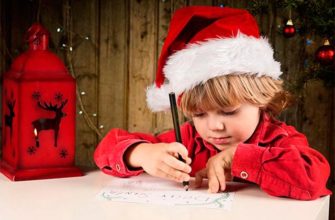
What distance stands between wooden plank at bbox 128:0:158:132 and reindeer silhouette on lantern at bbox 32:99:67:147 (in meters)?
0.91

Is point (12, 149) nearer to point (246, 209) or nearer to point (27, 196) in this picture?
point (27, 196)

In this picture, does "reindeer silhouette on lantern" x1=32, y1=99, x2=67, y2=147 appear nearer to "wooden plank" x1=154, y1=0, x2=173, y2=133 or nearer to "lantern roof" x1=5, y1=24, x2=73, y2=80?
"lantern roof" x1=5, y1=24, x2=73, y2=80

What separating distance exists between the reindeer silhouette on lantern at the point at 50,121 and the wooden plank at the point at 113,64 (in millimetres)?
926

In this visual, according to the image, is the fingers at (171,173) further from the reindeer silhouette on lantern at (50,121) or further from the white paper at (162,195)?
the reindeer silhouette on lantern at (50,121)

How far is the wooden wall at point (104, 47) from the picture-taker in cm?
215

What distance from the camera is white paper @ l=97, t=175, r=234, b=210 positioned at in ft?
3.29

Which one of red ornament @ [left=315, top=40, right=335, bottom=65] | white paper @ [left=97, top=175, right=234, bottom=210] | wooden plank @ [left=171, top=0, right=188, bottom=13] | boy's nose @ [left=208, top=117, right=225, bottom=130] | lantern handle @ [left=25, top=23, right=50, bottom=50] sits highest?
wooden plank @ [left=171, top=0, right=188, bottom=13]

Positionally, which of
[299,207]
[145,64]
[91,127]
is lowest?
[91,127]

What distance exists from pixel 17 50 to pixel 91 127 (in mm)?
431

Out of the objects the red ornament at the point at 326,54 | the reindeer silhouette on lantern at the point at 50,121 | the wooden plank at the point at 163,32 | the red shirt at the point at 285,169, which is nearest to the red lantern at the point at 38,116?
the reindeer silhouette on lantern at the point at 50,121

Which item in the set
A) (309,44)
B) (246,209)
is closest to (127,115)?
(309,44)

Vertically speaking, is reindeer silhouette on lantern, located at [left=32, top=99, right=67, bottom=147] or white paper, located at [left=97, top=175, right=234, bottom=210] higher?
reindeer silhouette on lantern, located at [left=32, top=99, right=67, bottom=147]

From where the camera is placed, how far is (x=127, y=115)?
223cm

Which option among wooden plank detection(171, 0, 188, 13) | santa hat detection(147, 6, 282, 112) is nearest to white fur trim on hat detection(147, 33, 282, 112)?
santa hat detection(147, 6, 282, 112)
